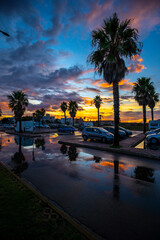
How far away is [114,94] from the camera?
12852mm

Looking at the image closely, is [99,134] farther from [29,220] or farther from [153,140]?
[29,220]

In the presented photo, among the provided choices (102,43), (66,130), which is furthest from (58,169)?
(66,130)

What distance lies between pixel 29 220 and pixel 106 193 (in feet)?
8.64

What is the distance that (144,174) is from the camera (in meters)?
6.33

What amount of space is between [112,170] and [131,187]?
5.94 ft

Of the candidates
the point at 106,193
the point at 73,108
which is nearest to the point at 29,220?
the point at 106,193

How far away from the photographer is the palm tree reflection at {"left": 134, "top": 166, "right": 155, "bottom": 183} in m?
5.88

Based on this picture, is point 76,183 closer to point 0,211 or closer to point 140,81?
point 0,211

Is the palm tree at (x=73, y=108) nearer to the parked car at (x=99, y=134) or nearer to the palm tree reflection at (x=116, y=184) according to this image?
the parked car at (x=99, y=134)

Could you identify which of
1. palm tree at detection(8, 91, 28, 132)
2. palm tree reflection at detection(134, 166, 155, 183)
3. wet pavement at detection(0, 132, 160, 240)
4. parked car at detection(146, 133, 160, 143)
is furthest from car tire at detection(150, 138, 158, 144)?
palm tree at detection(8, 91, 28, 132)

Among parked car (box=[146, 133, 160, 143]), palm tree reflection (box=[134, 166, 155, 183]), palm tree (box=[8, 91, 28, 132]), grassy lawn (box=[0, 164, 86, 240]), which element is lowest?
palm tree reflection (box=[134, 166, 155, 183])

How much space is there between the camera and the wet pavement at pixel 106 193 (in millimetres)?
3080

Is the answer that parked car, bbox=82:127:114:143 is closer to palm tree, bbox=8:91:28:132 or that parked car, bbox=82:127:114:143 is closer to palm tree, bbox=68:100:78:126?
palm tree, bbox=8:91:28:132

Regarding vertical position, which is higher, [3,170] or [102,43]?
[102,43]
